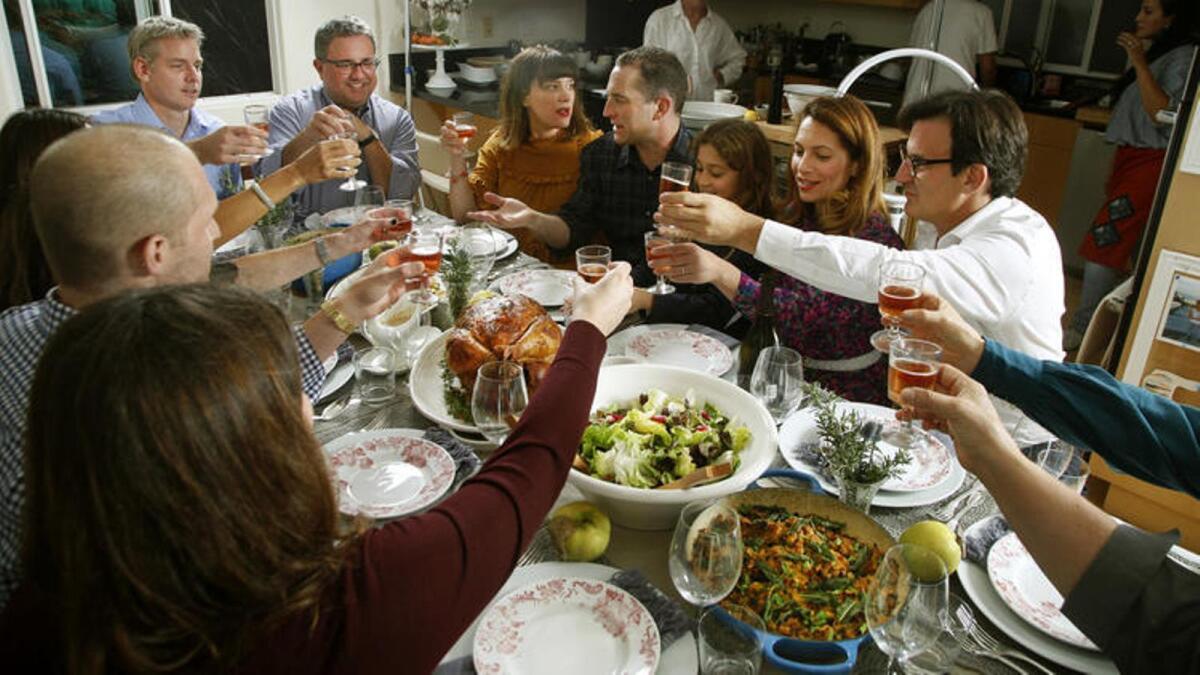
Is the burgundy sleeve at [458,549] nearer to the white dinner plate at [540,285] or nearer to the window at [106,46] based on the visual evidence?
the white dinner plate at [540,285]

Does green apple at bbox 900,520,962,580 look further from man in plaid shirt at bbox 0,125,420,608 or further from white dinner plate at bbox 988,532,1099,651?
man in plaid shirt at bbox 0,125,420,608

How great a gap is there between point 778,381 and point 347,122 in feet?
6.82

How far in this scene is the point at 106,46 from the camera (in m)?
4.16

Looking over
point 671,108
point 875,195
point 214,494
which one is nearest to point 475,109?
point 671,108

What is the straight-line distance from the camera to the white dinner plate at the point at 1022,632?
42.9 inches

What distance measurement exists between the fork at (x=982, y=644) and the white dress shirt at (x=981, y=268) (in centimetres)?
76

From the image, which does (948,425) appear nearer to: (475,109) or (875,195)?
(875,195)

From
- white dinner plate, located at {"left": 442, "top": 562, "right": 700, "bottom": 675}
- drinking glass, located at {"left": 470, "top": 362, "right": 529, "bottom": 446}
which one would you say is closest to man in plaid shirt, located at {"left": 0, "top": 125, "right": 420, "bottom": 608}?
drinking glass, located at {"left": 470, "top": 362, "right": 529, "bottom": 446}

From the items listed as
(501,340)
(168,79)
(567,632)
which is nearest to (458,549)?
(567,632)

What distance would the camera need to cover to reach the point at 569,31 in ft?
19.7

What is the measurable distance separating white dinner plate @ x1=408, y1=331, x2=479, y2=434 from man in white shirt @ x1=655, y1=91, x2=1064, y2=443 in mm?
618

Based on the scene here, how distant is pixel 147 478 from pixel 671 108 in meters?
2.47

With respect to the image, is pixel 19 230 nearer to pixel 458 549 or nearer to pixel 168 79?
pixel 458 549

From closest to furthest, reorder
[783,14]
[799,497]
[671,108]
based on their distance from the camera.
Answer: [799,497] → [671,108] → [783,14]
